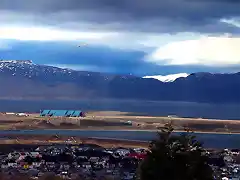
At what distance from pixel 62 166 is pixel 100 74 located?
146767mm

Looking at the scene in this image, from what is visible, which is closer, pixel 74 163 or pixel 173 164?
pixel 173 164

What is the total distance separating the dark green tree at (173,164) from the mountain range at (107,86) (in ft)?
451

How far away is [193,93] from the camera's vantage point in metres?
165

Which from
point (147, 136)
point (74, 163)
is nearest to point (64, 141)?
point (147, 136)

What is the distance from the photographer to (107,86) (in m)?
172

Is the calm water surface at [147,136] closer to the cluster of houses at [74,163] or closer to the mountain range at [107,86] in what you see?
the cluster of houses at [74,163]

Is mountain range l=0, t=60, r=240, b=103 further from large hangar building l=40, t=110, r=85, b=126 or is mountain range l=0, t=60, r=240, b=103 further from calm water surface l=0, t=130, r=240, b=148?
calm water surface l=0, t=130, r=240, b=148

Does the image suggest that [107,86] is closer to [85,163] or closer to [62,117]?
[62,117]

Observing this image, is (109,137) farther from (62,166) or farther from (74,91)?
(74,91)

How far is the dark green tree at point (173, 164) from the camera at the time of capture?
15.9 metres

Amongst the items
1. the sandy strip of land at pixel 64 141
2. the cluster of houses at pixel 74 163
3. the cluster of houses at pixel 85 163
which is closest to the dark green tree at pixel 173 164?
the cluster of houses at pixel 85 163

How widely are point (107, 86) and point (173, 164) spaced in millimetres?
156349

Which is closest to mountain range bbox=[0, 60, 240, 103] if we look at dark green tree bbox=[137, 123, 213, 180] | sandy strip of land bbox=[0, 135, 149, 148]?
sandy strip of land bbox=[0, 135, 149, 148]

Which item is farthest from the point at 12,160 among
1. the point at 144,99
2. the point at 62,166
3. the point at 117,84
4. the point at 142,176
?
the point at 117,84
